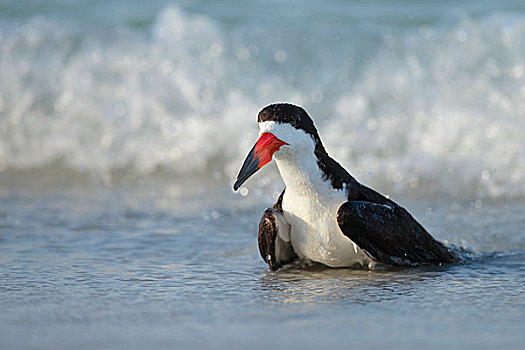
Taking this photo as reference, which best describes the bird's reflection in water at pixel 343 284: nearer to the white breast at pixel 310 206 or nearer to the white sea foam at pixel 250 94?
the white breast at pixel 310 206

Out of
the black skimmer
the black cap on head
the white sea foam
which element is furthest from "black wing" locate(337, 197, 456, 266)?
the white sea foam

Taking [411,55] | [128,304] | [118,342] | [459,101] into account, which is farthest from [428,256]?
[411,55]

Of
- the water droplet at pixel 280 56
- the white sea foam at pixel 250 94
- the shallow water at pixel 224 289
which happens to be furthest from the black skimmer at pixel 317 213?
the water droplet at pixel 280 56

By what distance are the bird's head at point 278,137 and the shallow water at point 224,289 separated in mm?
579

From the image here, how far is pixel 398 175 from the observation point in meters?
6.75

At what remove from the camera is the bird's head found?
144 inches

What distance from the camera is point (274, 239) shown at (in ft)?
12.6

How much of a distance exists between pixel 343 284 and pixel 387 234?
348 mm

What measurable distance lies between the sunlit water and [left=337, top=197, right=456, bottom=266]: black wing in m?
0.08

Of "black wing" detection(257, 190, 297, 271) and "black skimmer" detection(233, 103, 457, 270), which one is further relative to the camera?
"black wing" detection(257, 190, 297, 271)

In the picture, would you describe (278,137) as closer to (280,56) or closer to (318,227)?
(318,227)

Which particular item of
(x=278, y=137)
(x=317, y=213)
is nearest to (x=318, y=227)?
(x=317, y=213)

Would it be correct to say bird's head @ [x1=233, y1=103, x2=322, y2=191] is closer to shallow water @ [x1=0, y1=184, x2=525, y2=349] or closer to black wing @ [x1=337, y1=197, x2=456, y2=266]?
black wing @ [x1=337, y1=197, x2=456, y2=266]

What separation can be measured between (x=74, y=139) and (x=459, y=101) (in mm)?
3768
